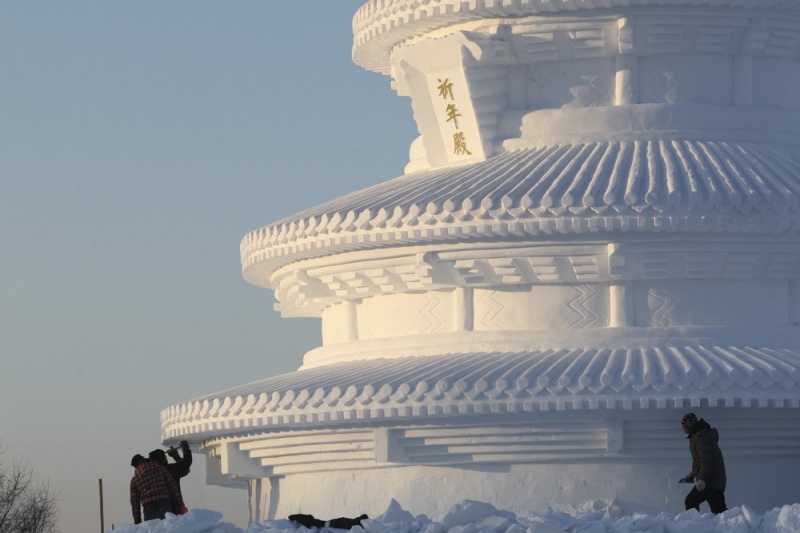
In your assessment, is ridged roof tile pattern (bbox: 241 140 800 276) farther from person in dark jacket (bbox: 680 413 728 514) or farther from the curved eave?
person in dark jacket (bbox: 680 413 728 514)

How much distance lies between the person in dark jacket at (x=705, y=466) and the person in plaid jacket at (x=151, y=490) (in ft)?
18.1

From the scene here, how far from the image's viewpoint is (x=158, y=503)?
20.2 m

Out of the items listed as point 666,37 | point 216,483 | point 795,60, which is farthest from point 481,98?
point 216,483

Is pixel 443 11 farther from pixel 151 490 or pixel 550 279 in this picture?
pixel 151 490

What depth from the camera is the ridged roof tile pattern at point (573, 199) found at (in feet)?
68.2

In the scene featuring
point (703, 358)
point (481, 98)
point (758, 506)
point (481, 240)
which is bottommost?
point (758, 506)

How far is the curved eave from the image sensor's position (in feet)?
75.6

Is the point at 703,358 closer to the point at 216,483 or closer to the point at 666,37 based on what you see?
the point at 666,37

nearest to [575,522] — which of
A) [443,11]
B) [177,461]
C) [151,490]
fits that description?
[151,490]

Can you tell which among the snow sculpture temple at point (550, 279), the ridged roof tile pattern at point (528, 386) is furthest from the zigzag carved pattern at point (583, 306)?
the ridged roof tile pattern at point (528, 386)

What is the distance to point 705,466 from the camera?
1894 cm

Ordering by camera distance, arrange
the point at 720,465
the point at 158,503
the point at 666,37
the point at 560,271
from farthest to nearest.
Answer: the point at 666,37, the point at 560,271, the point at 158,503, the point at 720,465

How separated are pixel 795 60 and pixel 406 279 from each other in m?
6.03

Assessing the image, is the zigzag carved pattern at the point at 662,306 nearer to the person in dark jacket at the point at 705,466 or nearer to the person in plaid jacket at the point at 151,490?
the person in dark jacket at the point at 705,466
